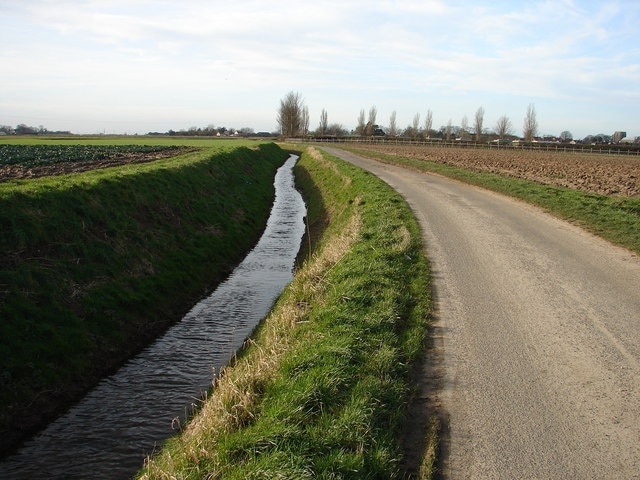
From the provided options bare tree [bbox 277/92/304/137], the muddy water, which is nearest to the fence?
bare tree [bbox 277/92/304/137]

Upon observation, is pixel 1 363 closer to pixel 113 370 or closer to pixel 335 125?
pixel 113 370

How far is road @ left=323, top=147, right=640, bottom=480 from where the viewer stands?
5285 mm

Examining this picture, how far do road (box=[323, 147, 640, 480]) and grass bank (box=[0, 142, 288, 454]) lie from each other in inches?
237

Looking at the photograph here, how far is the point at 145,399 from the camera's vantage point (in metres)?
8.68

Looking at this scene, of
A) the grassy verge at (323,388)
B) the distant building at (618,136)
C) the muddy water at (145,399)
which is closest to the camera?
the grassy verge at (323,388)

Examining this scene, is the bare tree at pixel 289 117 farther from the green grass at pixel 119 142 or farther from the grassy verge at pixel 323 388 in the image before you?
the grassy verge at pixel 323 388

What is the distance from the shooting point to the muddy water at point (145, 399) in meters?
7.01

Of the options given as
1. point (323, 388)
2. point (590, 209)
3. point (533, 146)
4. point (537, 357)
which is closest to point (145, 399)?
point (323, 388)

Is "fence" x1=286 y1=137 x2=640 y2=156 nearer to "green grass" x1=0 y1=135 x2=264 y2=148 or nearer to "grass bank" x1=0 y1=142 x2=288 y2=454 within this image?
"green grass" x1=0 y1=135 x2=264 y2=148

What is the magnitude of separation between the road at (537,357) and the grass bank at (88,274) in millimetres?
6013

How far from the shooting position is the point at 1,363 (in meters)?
8.43

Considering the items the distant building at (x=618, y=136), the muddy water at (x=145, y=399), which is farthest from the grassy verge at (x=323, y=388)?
the distant building at (x=618, y=136)

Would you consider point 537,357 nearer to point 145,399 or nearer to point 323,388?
point 323,388

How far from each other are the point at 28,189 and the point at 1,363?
616 centimetres
